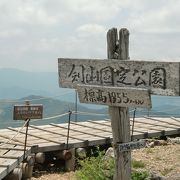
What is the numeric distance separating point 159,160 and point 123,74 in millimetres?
4941

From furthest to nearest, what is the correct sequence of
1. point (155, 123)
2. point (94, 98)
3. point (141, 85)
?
point (155, 123) → point (94, 98) → point (141, 85)

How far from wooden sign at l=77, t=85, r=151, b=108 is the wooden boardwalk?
4.19 m

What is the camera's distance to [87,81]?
245 inches

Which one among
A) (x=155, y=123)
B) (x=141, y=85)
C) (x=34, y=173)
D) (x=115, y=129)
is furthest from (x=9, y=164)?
(x=155, y=123)

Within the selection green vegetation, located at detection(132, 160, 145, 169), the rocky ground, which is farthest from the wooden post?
green vegetation, located at detection(132, 160, 145, 169)

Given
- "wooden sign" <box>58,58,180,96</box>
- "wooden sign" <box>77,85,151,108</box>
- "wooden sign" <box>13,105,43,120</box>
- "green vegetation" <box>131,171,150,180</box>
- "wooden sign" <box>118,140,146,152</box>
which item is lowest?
"green vegetation" <box>131,171,150,180</box>

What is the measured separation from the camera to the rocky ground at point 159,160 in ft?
29.7

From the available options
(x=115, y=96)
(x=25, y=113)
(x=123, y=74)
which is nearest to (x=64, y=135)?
(x=25, y=113)

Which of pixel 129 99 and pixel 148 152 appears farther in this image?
pixel 148 152

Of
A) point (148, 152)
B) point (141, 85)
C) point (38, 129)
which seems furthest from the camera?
point (38, 129)

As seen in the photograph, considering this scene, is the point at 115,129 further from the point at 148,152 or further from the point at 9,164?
the point at 148,152

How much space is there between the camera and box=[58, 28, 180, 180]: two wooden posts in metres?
5.62

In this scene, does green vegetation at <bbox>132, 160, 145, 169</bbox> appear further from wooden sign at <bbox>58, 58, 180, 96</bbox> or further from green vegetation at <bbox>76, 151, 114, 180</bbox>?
wooden sign at <bbox>58, 58, 180, 96</bbox>

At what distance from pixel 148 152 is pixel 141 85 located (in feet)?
19.4
